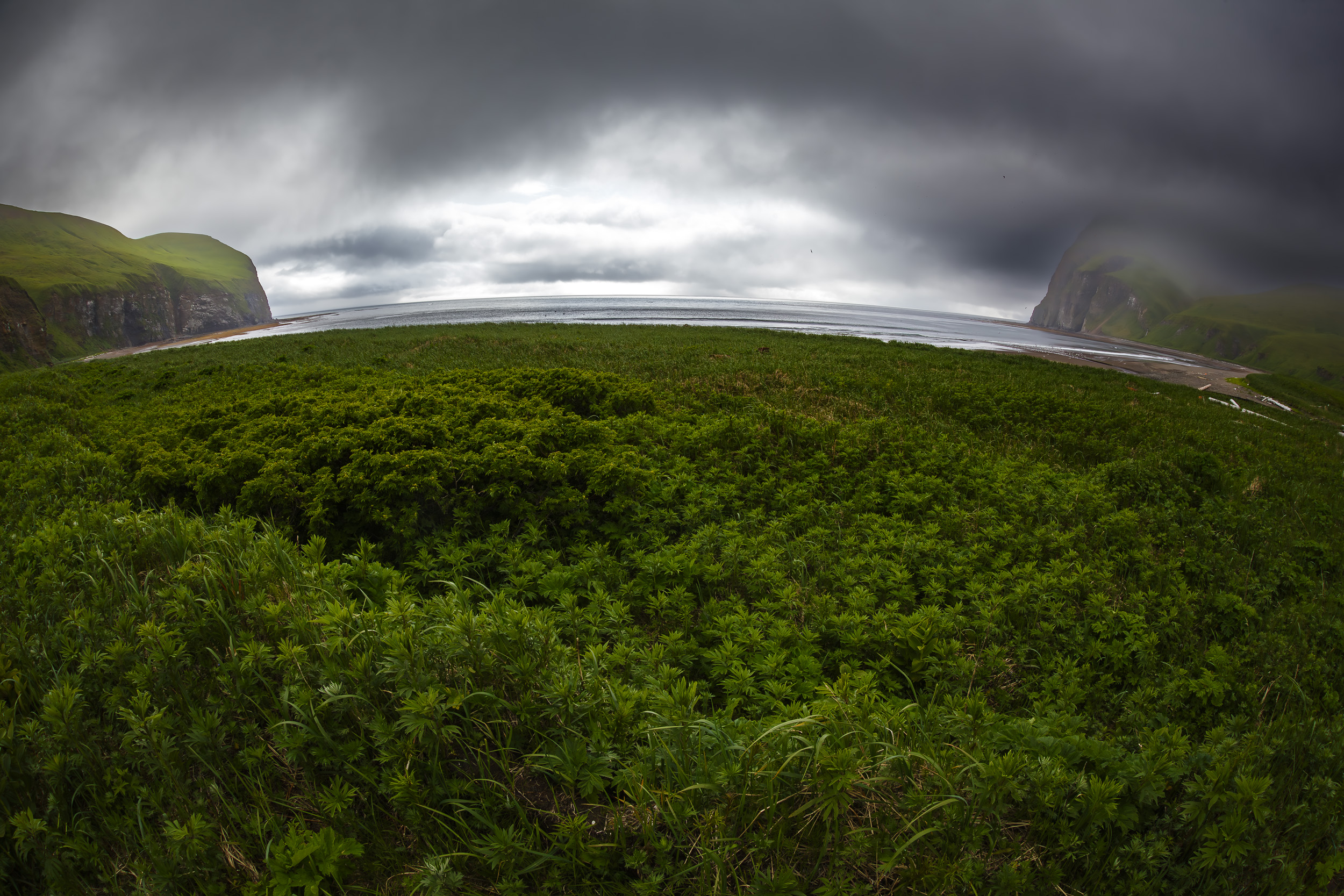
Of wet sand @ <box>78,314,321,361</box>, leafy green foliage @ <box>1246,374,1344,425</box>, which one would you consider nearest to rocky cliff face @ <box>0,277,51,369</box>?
wet sand @ <box>78,314,321,361</box>

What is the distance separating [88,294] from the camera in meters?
125

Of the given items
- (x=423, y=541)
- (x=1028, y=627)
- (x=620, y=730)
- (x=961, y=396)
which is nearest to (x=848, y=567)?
(x=1028, y=627)

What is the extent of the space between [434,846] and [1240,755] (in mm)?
4009

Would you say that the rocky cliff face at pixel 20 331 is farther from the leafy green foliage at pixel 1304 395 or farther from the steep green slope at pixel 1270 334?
the steep green slope at pixel 1270 334

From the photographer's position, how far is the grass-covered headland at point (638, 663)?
2453mm

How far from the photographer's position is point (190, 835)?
2.32 metres

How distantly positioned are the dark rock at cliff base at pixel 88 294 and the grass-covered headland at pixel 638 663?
116 m

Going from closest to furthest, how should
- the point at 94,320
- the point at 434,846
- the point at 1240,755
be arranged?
the point at 434,846 < the point at 1240,755 < the point at 94,320

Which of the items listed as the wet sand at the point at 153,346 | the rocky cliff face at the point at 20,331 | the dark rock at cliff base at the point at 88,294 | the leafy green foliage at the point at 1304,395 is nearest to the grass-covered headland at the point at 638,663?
the leafy green foliage at the point at 1304,395

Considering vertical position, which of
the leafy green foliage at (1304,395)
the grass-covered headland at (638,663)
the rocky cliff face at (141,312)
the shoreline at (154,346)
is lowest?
the grass-covered headland at (638,663)

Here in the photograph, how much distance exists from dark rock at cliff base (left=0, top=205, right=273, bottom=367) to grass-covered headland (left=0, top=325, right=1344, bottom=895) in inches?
4554

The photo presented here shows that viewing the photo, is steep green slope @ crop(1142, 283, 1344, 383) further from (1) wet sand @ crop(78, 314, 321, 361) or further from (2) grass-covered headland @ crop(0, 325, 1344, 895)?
(1) wet sand @ crop(78, 314, 321, 361)

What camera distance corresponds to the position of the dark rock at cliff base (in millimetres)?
90312

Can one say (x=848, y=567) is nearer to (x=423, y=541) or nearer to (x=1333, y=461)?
(x=423, y=541)
